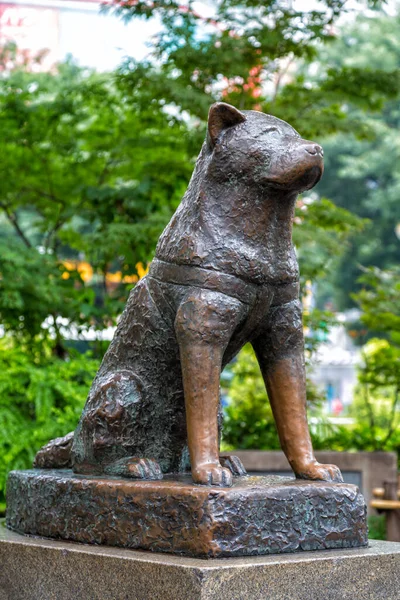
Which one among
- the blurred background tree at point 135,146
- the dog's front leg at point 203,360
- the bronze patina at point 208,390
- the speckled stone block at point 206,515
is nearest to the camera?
the speckled stone block at point 206,515

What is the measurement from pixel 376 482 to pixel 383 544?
4802mm

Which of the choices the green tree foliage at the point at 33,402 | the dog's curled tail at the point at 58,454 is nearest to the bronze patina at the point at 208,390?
the dog's curled tail at the point at 58,454

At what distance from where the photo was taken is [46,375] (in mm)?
6625

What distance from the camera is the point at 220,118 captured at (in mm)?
3189

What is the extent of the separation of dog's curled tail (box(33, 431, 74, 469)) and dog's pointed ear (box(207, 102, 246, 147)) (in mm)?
1425

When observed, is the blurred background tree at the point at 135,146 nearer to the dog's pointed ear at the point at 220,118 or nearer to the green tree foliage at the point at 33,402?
the green tree foliage at the point at 33,402

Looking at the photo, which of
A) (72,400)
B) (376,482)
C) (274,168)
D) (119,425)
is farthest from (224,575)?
(376,482)

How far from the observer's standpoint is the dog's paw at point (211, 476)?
296 centimetres

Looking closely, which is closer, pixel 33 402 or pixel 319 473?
pixel 319 473

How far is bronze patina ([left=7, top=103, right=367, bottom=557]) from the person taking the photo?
2.93 m

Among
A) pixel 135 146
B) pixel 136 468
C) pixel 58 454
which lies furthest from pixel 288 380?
pixel 135 146

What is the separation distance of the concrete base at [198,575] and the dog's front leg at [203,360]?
390 mm

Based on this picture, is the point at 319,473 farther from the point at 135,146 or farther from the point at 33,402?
the point at 135,146

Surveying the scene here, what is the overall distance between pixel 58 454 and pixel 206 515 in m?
1.17
